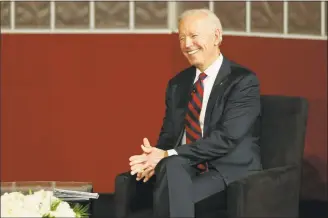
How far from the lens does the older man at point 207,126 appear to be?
3.44 meters

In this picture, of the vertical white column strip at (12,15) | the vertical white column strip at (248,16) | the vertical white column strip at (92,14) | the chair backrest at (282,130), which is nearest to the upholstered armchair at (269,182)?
the chair backrest at (282,130)

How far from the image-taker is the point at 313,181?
4992 mm

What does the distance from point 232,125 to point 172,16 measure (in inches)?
61.6

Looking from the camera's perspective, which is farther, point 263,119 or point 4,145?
point 4,145

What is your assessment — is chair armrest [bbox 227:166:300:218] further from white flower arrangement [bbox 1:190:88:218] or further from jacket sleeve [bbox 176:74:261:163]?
white flower arrangement [bbox 1:190:88:218]

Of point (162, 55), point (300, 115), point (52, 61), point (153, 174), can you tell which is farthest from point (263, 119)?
point (52, 61)

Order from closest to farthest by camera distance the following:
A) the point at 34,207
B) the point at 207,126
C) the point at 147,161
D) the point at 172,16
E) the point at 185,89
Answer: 1. the point at 34,207
2. the point at 147,161
3. the point at 207,126
4. the point at 185,89
5. the point at 172,16

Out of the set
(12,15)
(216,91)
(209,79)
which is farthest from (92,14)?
(216,91)

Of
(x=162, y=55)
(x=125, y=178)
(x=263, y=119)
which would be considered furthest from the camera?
(x=162, y=55)

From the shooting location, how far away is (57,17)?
498cm

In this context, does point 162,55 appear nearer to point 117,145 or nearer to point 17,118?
point 117,145

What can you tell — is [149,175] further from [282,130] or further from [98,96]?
[98,96]

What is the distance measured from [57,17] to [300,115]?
194 centimetres

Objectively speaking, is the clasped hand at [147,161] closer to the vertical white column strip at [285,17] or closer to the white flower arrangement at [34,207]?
the white flower arrangement at [34,207]
